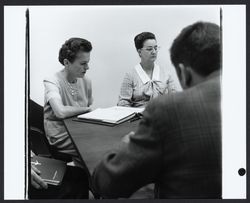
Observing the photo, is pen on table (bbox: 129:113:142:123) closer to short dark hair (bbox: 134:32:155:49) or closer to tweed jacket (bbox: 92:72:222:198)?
short dark hair (bbox: 134:32:155:49)

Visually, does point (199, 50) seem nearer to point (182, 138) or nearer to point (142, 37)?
point (182, 138)

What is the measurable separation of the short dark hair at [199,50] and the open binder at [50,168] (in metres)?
0.82

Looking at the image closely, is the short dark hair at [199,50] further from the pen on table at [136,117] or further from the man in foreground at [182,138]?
the pen on table at [136,117]

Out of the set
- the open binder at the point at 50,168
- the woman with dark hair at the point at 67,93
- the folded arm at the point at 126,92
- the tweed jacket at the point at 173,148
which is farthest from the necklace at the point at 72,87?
the tweed jacket at the point at 173,148

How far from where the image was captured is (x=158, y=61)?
5.75 feet

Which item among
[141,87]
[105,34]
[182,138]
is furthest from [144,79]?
[182,138]

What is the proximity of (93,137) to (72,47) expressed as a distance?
0.48 m

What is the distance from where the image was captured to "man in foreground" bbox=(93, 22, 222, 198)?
118cm

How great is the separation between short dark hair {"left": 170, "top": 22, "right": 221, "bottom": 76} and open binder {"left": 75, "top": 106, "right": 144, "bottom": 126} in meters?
0.51

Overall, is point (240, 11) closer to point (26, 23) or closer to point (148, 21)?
point (148, 21)

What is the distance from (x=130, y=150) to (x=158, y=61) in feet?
2.20

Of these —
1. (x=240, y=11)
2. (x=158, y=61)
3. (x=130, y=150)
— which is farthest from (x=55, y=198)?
(x=240, y=11)

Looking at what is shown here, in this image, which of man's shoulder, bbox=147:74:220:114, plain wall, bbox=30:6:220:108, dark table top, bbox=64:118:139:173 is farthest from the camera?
plain wall, bbox=30:6:220:108

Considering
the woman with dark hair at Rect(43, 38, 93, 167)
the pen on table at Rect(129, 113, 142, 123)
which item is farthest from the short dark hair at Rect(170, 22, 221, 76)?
the woman with dark hair at Rect(43, 38, 93, 167)
